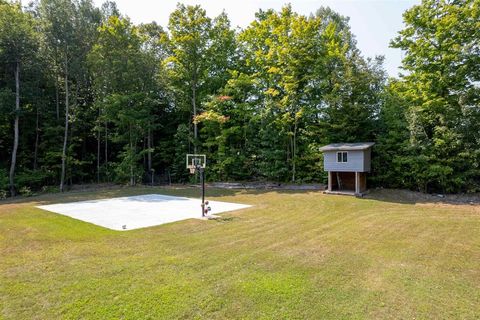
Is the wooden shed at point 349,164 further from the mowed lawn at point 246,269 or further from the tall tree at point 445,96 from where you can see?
the mowed lawn at point 246,269

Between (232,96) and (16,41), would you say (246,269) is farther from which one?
(16,41)

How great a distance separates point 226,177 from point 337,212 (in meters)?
10.3

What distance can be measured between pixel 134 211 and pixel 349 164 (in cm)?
949

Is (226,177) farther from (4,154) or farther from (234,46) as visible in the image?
(4,154)

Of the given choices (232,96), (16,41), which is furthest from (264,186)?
(16,41)

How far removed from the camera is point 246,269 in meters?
4.48

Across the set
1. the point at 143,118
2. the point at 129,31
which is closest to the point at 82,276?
the point at 143,118

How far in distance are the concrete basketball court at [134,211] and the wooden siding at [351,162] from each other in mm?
5228

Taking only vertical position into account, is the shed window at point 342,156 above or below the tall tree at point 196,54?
below

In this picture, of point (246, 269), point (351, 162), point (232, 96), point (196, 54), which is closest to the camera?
point (246, 269)

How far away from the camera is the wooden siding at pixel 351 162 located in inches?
480

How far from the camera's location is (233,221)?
25.8 ft

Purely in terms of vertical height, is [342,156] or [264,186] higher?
[342,156]

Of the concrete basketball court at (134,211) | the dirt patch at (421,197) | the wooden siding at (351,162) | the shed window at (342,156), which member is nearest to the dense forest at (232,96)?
the dirt patch at (421,197)
